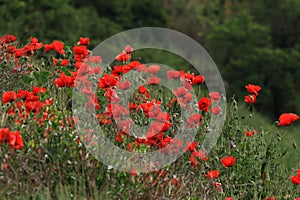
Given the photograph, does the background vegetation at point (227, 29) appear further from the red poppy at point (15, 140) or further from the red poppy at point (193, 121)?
the red poppy at point (15, 140)

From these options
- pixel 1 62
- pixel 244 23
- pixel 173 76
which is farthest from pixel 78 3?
pixel 173 76

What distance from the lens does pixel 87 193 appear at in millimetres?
3428

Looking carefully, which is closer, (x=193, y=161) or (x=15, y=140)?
(x=15, y=140)

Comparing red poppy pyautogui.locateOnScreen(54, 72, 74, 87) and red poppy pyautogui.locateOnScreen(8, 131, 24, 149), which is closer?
red poppy pyautogui.locateOnScreen(8, 131, 24, 149)

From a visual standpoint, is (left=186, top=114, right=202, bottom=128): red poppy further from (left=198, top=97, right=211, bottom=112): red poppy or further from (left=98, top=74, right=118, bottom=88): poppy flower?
(left=98, top=74, right=118, bottom=88): poppy flower

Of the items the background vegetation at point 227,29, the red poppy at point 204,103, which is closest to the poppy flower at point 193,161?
the red poppy at point 204,103

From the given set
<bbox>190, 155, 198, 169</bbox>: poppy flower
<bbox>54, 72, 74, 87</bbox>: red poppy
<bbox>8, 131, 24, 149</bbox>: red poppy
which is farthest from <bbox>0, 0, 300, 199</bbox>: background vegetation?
<bbox>8, 131, 24, 149</bbox>: red poppy

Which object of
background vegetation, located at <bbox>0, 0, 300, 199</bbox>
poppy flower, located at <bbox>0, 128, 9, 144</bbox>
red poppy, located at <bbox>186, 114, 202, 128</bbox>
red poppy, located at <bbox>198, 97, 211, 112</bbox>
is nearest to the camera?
poppy flower, located at <bbox>0, 128, 9, 144</bbox>

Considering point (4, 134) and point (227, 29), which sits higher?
point (227, 29)

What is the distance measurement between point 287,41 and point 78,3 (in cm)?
561

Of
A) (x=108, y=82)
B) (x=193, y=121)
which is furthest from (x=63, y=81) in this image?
(x=193, y=121)

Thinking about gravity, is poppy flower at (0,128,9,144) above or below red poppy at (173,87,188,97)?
below

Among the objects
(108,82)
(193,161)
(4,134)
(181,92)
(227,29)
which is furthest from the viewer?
(227,29)

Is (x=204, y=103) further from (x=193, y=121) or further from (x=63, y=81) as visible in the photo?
(x=63, y=81)
